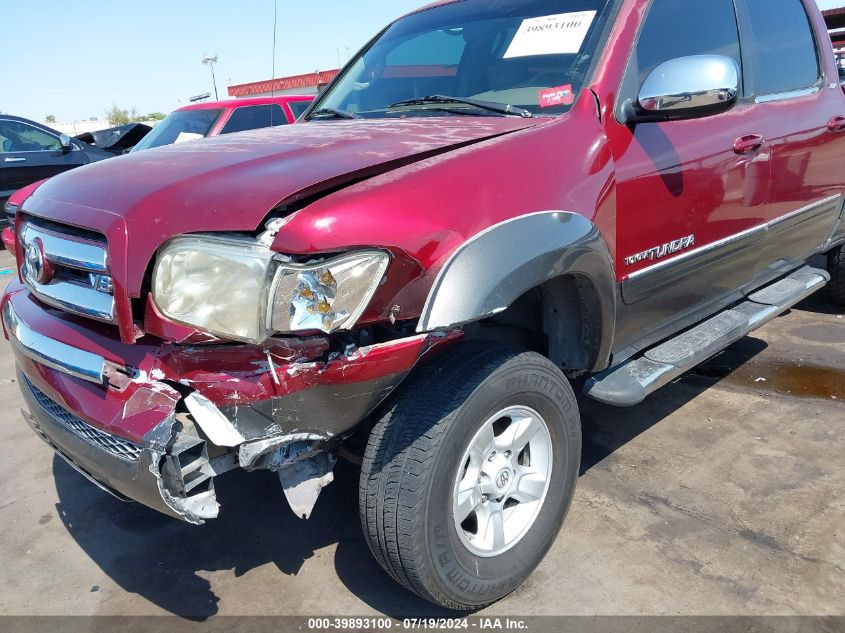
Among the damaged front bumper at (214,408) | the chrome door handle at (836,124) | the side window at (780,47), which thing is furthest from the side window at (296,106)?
the damaged front bumper at (214,408)

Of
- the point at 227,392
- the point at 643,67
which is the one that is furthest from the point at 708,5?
the point at 227,392

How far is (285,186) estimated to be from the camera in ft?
5.88

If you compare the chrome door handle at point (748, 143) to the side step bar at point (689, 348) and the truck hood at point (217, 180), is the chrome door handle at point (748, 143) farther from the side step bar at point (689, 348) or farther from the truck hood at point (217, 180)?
the truck hood at point (217, 180)

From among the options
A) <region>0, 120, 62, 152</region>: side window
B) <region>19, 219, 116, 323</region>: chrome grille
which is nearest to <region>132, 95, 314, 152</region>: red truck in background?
<region>0, 120, 62, 152</region>: side window

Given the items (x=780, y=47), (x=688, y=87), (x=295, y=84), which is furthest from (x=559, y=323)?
(x=295, y=84)

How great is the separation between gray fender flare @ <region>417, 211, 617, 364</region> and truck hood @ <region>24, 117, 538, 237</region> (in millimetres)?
353

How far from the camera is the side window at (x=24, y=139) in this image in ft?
30.3

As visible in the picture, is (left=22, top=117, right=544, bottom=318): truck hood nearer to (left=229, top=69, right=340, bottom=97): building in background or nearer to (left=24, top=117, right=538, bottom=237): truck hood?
(left=24, top=117, right=538, bottom=237): truck hood

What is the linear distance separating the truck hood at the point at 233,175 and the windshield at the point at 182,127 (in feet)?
16.6

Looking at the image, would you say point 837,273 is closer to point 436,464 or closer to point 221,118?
point 436,464

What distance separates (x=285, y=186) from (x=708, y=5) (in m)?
2.29

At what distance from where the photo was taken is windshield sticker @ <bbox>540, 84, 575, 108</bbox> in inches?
95.8

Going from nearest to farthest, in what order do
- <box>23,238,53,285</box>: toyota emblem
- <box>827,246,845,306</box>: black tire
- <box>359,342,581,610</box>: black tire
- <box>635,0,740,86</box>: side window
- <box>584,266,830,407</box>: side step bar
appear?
1. <box>359,342,581,610</box>: black tire
2. <box>23,238,53,285</box>: toyota emblem
3. <box>584,266,830,407</box>: side step bar
4. <box>635,0,740,86</box>: side window
5. <box>827,246,845,306</box>: black tire

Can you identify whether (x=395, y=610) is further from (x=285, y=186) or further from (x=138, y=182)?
(x=138, y=182)
